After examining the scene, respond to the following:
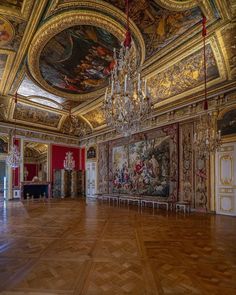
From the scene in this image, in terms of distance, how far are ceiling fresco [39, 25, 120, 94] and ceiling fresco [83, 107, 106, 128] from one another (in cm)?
316

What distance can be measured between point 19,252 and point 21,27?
5909 mm

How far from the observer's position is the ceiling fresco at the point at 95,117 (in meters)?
13.5

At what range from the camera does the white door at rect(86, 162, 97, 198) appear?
1537 centimetres

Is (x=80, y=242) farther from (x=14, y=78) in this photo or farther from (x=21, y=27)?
(x=14, y=78)

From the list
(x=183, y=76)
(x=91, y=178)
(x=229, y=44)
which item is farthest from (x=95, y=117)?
(x=229, y=44)

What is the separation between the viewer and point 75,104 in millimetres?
12672

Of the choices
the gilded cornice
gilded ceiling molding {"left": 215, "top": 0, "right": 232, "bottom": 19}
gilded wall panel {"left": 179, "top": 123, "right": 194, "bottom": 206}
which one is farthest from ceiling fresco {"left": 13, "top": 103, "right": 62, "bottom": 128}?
gilded ceiling molding {"left": 215, "top": 0, "right": 232, "bottom": 19}

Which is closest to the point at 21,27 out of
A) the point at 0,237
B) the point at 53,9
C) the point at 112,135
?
the point at 53,9

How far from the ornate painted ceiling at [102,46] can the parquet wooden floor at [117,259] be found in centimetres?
572

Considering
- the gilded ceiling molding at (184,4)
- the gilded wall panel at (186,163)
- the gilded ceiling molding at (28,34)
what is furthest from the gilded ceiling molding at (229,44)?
the gilded ceiling molding at (28,34)

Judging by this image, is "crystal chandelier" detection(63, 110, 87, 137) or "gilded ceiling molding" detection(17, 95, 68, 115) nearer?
"gilded ceiling molding" detection(17, 95, 68, 115)

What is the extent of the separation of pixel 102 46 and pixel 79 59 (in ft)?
4.32

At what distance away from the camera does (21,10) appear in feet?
17.2

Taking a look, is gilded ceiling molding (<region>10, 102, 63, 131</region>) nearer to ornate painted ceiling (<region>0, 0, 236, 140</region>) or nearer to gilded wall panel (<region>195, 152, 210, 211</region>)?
ornate painted ceiling (<region>0, 0, 236, 140</region>)
